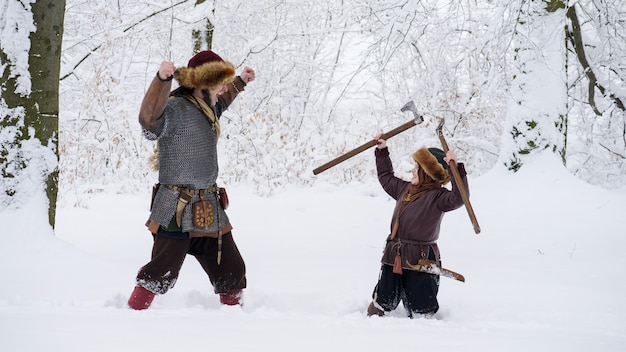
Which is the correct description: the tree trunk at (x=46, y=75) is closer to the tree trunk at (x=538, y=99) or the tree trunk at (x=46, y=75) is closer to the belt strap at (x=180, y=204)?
the belt strap at (x=180, y=204)

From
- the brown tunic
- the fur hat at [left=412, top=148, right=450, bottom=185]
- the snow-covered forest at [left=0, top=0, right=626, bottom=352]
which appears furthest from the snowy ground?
the fur hat at [left=412, top=148, right=450, bottom=185]

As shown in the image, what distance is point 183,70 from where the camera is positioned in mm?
3506

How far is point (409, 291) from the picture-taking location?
396 cm

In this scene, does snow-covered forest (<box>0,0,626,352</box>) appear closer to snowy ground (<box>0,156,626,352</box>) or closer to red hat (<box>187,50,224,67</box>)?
snowy ground (<box>0,156,626,352</box>)

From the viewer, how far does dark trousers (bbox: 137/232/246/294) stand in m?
3.56

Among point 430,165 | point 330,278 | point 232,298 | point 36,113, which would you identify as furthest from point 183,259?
point 36,113

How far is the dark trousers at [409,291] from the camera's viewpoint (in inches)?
154

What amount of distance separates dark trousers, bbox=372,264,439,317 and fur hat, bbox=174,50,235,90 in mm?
1542

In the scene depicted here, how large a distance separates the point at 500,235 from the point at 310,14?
8.02m

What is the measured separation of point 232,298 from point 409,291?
108 cm

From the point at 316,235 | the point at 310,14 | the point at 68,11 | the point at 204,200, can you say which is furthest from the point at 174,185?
the point at 310,14

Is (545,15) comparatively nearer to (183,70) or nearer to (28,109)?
(183,70)

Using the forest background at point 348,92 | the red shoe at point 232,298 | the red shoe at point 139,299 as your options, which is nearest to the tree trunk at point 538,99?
the forest background at point 348,92

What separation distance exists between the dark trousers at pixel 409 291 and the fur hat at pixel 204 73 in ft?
5.06
